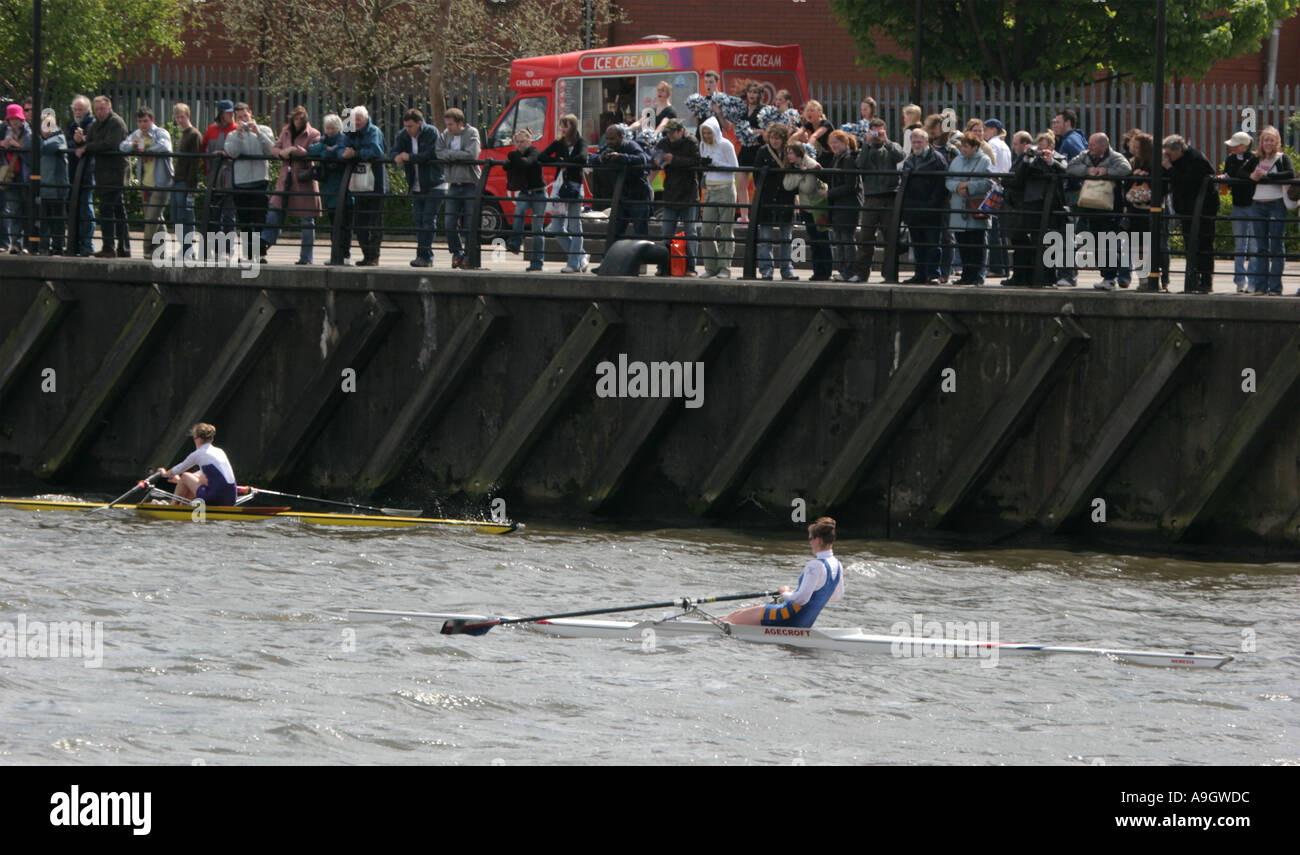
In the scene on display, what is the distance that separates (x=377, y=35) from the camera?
37.4 meters

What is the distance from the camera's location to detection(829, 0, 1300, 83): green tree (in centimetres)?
3145

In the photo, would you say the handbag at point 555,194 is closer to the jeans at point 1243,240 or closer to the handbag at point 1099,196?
the handbag at point 1099,196

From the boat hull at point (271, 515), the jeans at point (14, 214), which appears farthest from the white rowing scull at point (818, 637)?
the jeans at point (14, 214)

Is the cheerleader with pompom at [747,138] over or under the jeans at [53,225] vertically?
over

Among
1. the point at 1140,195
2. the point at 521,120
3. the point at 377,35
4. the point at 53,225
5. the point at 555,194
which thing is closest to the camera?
the point at 1140,195

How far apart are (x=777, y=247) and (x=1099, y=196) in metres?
3.39

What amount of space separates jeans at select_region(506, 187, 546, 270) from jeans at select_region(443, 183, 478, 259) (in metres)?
0.55

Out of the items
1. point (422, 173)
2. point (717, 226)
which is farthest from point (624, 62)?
point (717, 226)

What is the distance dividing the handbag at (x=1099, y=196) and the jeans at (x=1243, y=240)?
1.13 metres

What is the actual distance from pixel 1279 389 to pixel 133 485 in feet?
38.7

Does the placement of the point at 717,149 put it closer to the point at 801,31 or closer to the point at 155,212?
the point at 155,212

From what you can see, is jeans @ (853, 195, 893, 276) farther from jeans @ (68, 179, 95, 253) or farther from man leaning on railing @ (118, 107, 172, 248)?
jeans @ (68, 179, 95, 253)

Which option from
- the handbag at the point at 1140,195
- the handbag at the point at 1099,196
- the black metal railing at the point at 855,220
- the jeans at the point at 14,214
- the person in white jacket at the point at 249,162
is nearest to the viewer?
the black metal railing at the point at 855,220

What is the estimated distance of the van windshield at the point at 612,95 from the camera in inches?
1076
